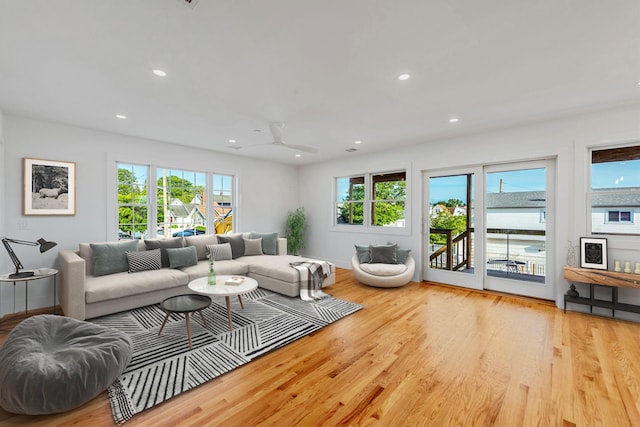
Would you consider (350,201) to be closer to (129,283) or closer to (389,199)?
(389,199)

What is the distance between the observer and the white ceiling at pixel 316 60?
1786 millimetres

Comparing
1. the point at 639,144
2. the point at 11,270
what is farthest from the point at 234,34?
the point at 639,144

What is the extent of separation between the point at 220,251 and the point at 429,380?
3865 mm

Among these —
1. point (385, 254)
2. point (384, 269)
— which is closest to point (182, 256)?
point (384, 269)

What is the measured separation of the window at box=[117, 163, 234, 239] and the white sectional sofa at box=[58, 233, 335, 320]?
0.61m

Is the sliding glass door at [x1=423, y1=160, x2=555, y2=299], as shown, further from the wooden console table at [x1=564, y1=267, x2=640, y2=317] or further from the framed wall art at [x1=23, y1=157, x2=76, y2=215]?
the framed wall art at [x1=23, y1=157, x2=76, y2=215]

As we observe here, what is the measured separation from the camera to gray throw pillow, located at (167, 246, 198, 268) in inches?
168

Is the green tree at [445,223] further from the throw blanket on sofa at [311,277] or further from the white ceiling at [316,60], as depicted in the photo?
the throw blanket on sofa at [311,277]

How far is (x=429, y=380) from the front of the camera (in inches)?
85.7

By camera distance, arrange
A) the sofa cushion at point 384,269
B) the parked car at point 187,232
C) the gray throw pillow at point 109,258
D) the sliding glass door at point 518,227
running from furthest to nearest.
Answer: the parked car at point 187,232, the sofa cushion at point 384,269, the sliding glass door at point 518,227, the gray throw pillow at point 109,258

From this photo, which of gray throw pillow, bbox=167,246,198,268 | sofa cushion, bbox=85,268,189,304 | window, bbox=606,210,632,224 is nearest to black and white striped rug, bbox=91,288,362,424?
sofa cushion, bbox=85,268,189,304

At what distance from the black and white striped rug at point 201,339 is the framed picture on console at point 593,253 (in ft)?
9.71

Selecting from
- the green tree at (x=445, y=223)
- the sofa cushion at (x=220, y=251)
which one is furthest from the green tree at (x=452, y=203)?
the sofa cushion at (x=220, y=251)

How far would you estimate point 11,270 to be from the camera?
3611mm
